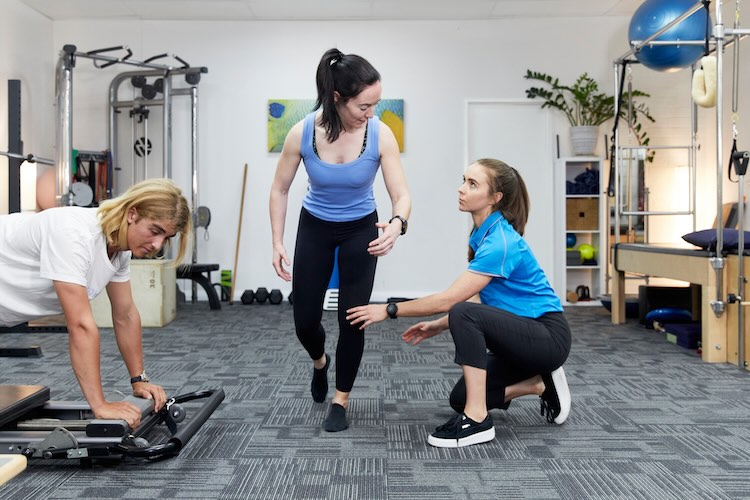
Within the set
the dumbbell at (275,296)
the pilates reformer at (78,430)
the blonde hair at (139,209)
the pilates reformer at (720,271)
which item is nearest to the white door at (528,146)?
the dumbbell at (275,296)

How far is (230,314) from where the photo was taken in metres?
5.28

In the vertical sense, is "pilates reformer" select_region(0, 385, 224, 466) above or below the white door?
below

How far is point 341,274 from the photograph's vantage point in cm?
222

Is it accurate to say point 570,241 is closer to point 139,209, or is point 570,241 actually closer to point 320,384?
point 320,384

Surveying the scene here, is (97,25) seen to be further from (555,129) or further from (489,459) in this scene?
(489,459)

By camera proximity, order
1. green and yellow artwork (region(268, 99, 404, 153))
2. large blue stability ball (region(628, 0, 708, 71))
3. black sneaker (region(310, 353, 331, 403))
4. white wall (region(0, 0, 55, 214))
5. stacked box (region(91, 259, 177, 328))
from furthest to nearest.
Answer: green and yellow artwork (region(268, 99, 404, 153))
white wall (region(0, 0, 55, 214))
stacked box (region(91, 259, 177, 328))
large blue stability ball (region(628, 0, 708, 71))
black sneaker (region(310, 353, 331, 403))

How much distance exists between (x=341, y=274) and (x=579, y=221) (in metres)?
Answer: 4.17

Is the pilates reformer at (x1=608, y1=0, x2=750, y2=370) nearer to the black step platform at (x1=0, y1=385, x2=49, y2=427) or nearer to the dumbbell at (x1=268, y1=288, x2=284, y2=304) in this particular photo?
the black step platform at (x1=0, y1=385, x2=49, y2=427)

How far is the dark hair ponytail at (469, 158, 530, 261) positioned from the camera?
83.0 inches

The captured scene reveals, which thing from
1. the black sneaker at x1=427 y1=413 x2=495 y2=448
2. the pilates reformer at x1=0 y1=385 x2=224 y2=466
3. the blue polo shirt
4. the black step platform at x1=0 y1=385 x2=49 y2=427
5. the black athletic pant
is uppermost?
the blue polo shirt

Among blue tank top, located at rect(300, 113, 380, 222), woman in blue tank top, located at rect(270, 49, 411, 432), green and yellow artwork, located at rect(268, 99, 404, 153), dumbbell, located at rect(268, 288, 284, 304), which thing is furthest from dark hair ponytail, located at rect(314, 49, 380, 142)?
green and yellow artwork, located at rect(268, 99, 404, 153)

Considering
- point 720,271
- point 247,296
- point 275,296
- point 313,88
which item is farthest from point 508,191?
point 313,88

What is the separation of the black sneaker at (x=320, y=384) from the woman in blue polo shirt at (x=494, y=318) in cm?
48

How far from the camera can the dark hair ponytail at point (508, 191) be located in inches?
83.0
